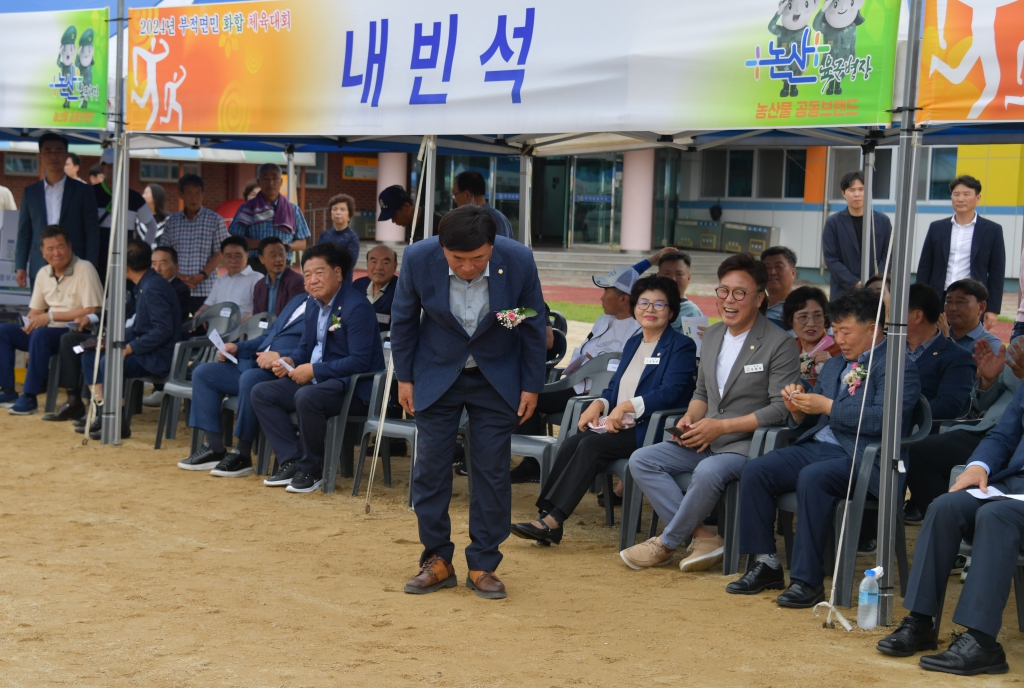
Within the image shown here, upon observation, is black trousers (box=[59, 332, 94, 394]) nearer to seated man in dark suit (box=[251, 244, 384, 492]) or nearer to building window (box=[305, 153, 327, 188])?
seated man in dark suit (box=[251, 244, 384, 492])

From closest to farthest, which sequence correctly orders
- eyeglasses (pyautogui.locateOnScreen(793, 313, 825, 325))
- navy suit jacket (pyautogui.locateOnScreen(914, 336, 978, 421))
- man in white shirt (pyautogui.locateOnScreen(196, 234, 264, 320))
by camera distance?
navy suit jacket (pyautogui.locateOnScreen(914, 336, 978, 421)), eyeglasses (pyautogui.locateOnScreen(793, 313, 825, 325)), man in white shirt (pyautogui.locateOnScreen(196, 234, 264, 320))

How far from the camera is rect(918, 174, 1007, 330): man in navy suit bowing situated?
25.5 feet

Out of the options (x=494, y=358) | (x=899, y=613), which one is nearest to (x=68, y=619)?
(x=494, y=358)

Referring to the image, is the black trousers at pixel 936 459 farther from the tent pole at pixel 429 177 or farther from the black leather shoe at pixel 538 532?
the tent pole at pixel 429 177

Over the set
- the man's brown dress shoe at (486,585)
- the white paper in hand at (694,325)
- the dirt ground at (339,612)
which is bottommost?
the dirt ground at (339,612)

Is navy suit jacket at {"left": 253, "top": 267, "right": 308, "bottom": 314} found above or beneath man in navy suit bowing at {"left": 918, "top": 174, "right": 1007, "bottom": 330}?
beneath

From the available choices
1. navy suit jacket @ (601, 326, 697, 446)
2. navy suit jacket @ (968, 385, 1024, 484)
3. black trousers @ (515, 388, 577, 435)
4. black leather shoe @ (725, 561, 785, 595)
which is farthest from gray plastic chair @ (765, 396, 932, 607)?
black trousers @ (515, 388, 577, 435)

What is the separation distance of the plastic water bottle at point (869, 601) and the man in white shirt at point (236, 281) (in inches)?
216

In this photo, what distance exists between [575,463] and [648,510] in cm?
107

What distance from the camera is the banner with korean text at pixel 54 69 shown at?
24.1ft

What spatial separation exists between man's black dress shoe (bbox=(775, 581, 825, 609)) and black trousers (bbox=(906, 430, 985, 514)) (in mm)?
738

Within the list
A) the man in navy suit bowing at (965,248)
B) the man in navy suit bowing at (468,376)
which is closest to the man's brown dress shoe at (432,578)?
the man in navy suit bowing at (468,376)

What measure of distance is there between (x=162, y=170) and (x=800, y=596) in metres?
25.2

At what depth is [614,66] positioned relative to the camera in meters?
5.34
